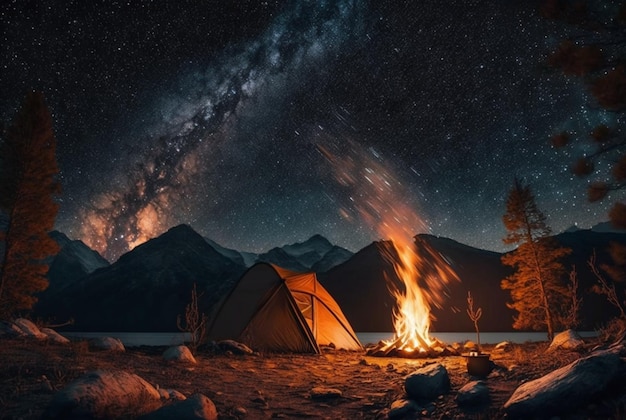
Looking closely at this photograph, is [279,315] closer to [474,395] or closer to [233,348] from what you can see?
[233,348]

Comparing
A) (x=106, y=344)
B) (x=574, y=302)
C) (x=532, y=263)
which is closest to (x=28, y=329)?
(x=106, y=344)

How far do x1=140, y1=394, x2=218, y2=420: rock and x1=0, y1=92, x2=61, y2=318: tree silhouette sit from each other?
68.9 feet

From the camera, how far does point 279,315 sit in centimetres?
1900

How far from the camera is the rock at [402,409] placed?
7.49 metres

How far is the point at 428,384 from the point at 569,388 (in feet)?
9.15

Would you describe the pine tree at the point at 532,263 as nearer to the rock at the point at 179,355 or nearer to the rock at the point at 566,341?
the rock at the point at 566,341

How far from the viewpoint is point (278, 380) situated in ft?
37.1

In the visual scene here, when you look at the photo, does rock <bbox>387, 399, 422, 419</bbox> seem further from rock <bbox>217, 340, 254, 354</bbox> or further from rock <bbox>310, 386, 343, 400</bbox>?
rock <bbox>217, 340, 254, 354</bbox>

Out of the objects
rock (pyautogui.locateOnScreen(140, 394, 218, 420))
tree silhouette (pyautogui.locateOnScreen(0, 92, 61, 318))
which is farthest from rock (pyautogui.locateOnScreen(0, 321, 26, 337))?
rock (pyautogui.locateOnScreen(140, 394, 218, 420))

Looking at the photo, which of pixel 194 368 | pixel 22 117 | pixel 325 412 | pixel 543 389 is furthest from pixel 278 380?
pixel 22 117

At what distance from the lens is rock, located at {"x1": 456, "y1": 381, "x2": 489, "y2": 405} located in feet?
24.0

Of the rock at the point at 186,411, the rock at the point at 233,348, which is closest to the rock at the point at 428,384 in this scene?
the rock at the point at 186,411

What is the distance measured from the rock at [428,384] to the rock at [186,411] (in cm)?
397

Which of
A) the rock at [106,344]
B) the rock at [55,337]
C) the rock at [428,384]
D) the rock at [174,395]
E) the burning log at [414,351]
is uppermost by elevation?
the rock at [55,337]
